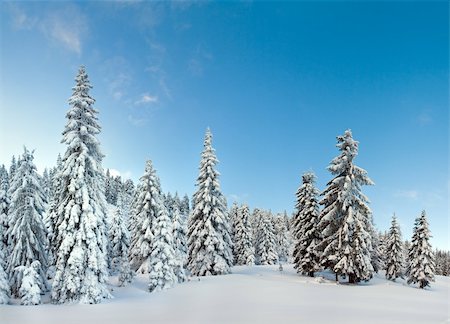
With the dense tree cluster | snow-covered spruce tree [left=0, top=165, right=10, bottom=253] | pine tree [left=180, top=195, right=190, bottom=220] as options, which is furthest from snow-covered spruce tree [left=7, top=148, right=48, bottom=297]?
pine tree [left=180, top=195, right=190, bottom=220]

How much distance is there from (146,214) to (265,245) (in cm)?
3772

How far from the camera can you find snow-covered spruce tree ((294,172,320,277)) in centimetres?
3822

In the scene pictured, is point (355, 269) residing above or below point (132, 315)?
above

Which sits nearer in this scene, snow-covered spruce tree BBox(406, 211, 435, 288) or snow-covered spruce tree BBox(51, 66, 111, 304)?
snow-covered spruce tree BBox(51, 66, 111, 304)

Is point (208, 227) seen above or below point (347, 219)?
below

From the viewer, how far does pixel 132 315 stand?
54.7 ft

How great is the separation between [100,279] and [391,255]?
4471 centimetres

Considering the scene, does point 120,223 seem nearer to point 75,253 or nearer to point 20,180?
point 20,180

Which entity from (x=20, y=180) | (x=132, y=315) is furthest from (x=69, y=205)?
(x=132, y=315)

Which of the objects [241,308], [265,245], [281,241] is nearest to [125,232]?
[241,308]

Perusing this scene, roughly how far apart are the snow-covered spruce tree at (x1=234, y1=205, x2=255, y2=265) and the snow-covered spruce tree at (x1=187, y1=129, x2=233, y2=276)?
25.6 meters

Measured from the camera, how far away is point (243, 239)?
6544 centimetres

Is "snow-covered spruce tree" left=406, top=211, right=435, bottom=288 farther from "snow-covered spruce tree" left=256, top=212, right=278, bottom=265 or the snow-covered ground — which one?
"snow-covered spruce tree" left=256, top=212, right=278, bottom=265

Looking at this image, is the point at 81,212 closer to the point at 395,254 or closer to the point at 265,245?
the point at 395,254
